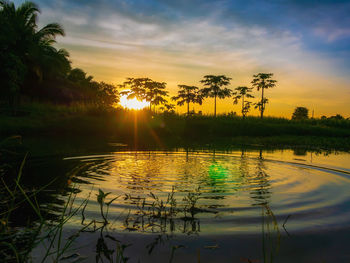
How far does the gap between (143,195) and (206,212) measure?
1.69m

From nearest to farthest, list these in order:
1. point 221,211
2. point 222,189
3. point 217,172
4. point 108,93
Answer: point 221,211
point 222,189
point 217,172
point 108,93

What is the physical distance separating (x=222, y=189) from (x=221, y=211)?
1716 millimetres

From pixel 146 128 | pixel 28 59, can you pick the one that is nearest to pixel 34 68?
pixel 28 59

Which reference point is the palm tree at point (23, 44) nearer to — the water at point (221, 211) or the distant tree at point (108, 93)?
the water at point (221, 211)

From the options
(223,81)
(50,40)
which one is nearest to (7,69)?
(50,40)

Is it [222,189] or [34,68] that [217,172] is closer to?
[222,189]

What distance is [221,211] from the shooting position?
215 inches

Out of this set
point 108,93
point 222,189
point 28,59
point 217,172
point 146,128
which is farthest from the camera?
point 108,93

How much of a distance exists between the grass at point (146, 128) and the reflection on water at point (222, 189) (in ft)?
39.4

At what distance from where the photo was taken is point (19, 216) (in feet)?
15.6

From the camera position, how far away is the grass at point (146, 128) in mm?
23391

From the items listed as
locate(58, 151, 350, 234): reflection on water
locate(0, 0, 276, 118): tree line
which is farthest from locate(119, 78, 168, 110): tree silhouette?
locate(58, 151, 350, 234): reflection on water

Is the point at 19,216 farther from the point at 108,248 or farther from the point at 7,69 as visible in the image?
the point at 7,69

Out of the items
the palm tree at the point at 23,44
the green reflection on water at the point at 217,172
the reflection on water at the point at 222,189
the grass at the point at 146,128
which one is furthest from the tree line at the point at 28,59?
the green reflection on water at the point at 217,172
